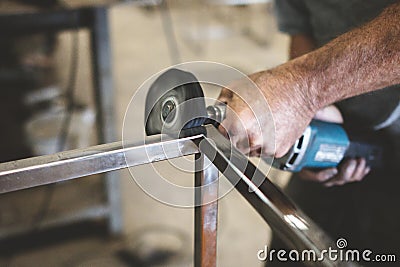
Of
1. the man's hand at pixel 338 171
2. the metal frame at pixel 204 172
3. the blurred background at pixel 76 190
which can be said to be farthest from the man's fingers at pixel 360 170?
the blurred background at pixel 76 190

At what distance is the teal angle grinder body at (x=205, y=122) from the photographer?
591mm

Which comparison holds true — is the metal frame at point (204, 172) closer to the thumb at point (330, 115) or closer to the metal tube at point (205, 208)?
the metal tube at point (205, 208)

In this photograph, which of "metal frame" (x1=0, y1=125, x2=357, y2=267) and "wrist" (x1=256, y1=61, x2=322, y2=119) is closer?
"metal frame" (x1=0, y1=125, x2=357, y2=267)

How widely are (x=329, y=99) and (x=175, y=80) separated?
0.64 feet

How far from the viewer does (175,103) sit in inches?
23.7

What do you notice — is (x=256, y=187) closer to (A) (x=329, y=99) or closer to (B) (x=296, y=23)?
(A) (x=329, y=99)

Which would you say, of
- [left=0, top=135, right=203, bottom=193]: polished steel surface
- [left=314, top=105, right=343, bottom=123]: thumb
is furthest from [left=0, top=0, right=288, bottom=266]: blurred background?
[left=0, top=135, right=203, bottom=193]: polished steel surface

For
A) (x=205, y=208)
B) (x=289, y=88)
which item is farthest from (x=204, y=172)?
(x=289, y=88)

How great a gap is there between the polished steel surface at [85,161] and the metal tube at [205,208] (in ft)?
0.08

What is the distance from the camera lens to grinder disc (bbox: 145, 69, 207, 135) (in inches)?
23.2

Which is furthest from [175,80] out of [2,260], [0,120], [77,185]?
[0,120]

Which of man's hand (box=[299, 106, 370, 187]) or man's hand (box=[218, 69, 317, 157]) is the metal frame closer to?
man's hand (box=[218, 69, 317, 157])

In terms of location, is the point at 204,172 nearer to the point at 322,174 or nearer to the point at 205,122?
the point at 205,122

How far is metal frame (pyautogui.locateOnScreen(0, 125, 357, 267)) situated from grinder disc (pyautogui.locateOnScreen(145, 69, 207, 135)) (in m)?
0.02
